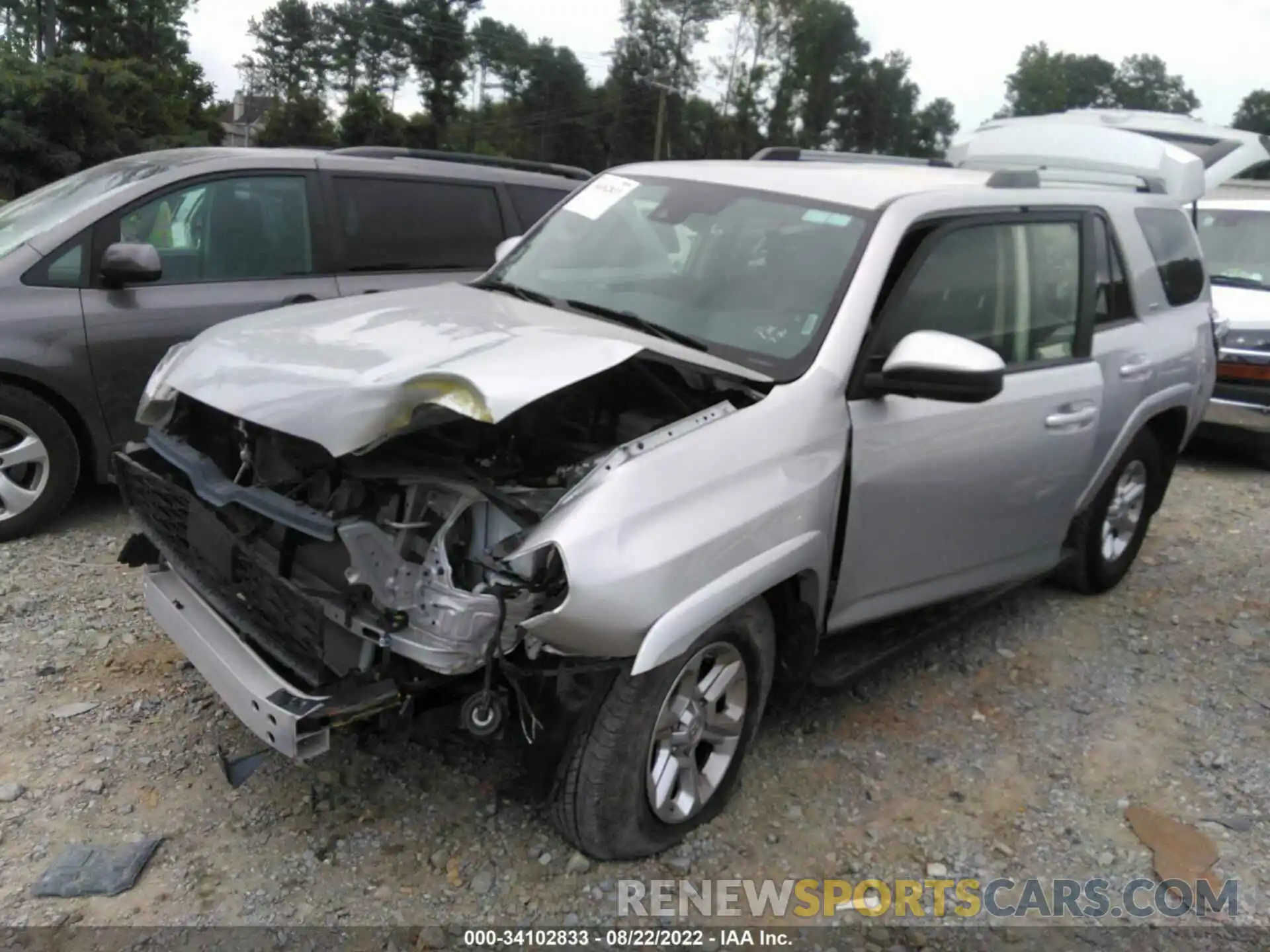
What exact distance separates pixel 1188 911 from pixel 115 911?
285 cm

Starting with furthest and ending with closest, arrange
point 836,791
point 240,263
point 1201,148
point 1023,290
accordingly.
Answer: point 1201,148
point 240,263
point 1023,290
point 836,791

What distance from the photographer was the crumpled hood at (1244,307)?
7508 millimetres

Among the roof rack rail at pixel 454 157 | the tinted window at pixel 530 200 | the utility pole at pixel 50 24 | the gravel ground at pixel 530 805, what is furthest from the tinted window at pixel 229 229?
the utility pole at pixel 50 24

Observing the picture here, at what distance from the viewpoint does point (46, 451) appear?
4.62 meters

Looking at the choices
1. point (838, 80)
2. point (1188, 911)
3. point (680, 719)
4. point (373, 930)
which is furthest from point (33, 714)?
point (838, 80)

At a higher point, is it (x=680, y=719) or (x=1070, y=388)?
(x=1070, y=388)

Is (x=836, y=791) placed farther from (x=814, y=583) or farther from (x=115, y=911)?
(x=115, y=911)

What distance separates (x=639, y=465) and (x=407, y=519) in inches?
24.8

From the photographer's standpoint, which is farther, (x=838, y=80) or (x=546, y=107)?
(x=838, y=80)

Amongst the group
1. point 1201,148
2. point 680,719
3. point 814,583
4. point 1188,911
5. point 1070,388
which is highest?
point 1201,148

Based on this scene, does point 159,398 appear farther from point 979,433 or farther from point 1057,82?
point 1057,82

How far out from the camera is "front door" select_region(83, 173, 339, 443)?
475 centimetres

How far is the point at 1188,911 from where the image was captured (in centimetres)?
294

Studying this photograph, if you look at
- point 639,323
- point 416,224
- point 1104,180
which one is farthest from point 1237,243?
point 639,323
